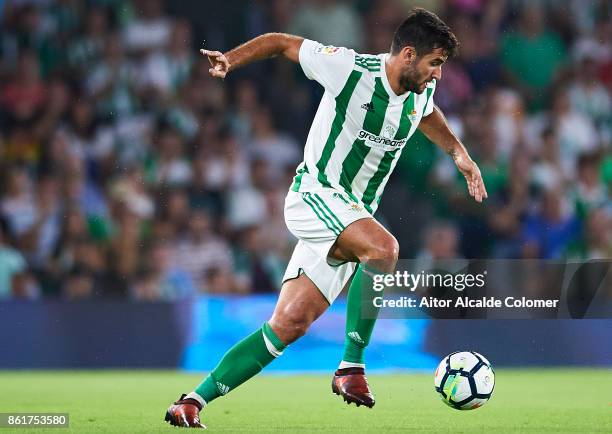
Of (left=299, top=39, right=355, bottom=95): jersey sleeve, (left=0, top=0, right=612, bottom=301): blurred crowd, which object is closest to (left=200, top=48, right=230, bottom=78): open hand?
(left=299, top=39, right=355, bottom=95): jersey sleeve

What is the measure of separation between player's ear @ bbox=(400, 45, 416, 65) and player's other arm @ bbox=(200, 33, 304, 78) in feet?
1.76

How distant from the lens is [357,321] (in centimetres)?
626

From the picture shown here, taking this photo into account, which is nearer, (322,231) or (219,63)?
(219,63)

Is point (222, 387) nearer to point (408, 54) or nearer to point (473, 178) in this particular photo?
point (473, 178)

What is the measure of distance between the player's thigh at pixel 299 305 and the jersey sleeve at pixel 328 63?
98 cm

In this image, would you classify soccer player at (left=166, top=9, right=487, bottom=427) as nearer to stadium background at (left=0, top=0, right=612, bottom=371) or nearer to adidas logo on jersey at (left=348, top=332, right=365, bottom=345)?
adidas logo on jersey at (left=348, top=332, right=365, bottom=345)

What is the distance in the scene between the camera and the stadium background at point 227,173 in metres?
10.1

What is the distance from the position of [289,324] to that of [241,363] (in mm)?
294

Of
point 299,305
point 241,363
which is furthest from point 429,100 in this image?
point 241,363

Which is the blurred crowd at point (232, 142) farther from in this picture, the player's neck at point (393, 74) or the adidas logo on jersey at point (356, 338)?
the player's neck at point (393, 74)

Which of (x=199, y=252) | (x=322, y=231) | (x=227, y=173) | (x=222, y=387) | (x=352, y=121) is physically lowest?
(x=222, y=387)

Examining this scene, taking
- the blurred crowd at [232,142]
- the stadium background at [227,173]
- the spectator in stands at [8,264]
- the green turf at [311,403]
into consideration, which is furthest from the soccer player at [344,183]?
the spectator in stands at [8,264]

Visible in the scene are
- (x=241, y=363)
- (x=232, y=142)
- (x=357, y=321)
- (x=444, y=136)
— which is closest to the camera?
(x=241, y=363)

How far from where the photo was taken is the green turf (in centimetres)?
589
